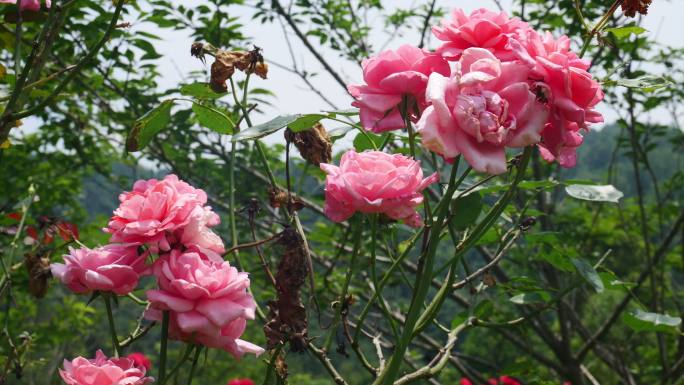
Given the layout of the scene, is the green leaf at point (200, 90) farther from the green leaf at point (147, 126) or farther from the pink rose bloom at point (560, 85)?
the pink rose bloom at point (560, 85)

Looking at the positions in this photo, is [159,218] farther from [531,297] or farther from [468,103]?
[531,297]

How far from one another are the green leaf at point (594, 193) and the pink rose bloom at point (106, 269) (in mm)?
660

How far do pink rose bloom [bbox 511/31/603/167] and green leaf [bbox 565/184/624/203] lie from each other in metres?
0.30

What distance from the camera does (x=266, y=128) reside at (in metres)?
0.91

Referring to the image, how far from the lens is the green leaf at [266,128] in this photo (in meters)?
0.89

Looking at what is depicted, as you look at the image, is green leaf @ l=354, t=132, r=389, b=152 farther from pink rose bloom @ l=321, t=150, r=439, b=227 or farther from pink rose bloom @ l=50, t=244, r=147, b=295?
pink rose bloom @ l=50, t=244, r=147, b=295

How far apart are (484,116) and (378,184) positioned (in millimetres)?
186

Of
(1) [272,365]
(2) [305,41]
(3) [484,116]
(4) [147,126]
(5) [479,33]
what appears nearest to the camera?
(3) [484,116]

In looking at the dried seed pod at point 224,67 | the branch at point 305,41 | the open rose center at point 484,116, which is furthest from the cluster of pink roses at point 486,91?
the branch at point 305,41

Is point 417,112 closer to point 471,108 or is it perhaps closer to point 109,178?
point 471,108

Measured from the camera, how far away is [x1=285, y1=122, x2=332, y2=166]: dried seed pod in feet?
3.48

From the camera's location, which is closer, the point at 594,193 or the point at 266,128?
the point at 266,128

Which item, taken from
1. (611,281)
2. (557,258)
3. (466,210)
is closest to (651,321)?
(611,281)

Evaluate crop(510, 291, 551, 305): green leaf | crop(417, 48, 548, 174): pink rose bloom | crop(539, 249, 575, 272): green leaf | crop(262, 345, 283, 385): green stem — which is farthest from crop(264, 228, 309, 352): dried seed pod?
crop(510, 291, 551, 305): green leaf
